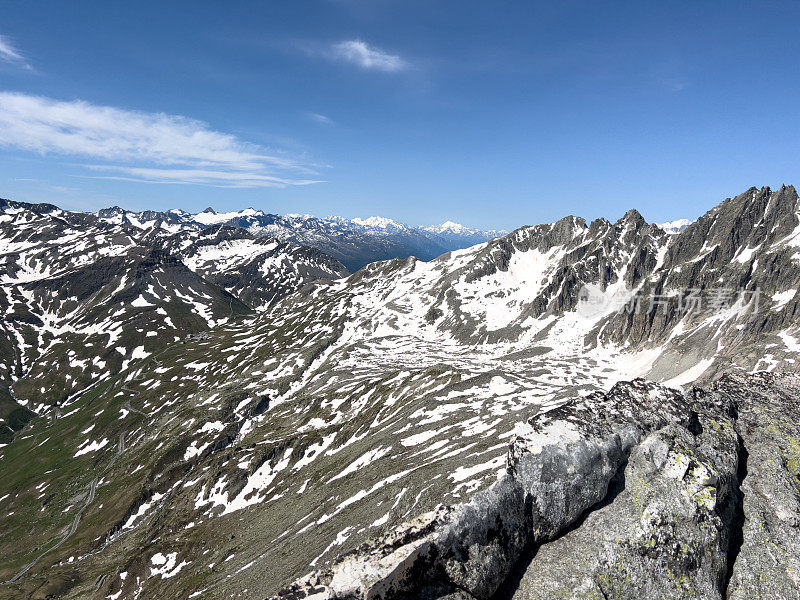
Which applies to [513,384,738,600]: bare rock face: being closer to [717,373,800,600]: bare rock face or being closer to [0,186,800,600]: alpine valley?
[0,186,800,600]: alpine valley

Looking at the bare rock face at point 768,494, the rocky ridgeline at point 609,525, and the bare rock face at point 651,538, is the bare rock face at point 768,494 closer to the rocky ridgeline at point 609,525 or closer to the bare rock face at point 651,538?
the rocky ridgeline at point 609,525

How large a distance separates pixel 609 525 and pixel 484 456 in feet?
101

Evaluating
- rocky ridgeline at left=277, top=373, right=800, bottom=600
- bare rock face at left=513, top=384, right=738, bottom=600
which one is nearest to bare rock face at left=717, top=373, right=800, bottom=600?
rocky ridgeline at left=277, top=373, right=800, bottom=600

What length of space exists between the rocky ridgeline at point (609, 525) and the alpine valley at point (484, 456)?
0.08 m

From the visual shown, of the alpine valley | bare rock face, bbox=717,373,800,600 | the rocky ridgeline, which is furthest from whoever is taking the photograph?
bare rock face, bbox=717,373,800,600

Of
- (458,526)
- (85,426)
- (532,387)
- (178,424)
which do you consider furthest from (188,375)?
(458,526)

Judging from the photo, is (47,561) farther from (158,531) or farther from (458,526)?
(458,526)

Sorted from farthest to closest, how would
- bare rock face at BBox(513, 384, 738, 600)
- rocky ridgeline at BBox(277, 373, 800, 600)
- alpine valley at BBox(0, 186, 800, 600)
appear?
1. alpine valley at BBox(0, 186, 800, 600)
2. bare rock face at BBox(513, 384, 738, 600)
3. rocky ridgeline at BBox(277, 373, 800, 600)

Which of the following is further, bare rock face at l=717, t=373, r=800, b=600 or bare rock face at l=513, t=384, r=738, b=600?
bare rock face at l=717, t=373, r=800, b=600

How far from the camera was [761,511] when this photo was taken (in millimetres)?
16422

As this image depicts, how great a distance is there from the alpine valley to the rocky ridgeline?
8 centimetres

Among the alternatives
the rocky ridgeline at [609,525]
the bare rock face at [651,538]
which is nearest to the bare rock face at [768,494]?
the rocky ridgeline at [609,525]

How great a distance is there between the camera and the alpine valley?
1402 centimetres

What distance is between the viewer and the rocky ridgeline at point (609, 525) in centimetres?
1303
